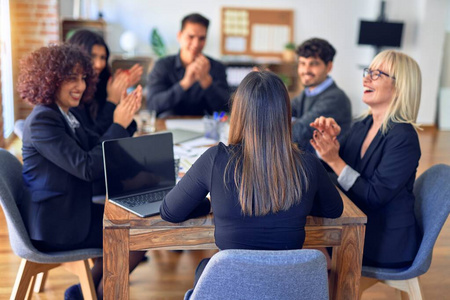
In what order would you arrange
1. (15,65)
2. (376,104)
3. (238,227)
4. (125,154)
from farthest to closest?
1. (15,65)
2. (376,104)
3. (125,154)
4. (238,227)

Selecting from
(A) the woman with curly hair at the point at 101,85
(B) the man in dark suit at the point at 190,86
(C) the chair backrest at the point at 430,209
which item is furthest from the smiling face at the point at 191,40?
(C) the chair backrest at the point at 430,209

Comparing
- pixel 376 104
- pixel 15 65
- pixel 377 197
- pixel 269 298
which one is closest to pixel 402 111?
pixel 376 104

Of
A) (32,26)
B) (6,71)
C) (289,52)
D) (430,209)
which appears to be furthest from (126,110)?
(289,52)

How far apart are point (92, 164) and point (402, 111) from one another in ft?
4.12

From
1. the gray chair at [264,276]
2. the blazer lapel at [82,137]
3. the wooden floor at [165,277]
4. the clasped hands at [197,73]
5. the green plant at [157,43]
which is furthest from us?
the green plant at [157,43]

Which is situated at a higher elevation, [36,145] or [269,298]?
[36,145]

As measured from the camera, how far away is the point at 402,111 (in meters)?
2.14

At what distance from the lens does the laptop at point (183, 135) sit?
288cm

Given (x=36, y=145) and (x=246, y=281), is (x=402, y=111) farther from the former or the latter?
(x=36, y=145)

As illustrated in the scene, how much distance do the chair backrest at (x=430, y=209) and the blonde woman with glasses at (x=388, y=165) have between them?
63 mm

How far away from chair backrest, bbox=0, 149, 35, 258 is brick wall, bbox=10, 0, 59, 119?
12.4ft

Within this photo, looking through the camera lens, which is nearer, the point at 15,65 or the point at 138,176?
the point at 138,176

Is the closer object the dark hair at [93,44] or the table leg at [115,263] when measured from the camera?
the table leg at [115,263]

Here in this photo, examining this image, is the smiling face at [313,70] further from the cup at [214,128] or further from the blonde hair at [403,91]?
the blonde hair at [403,91]
